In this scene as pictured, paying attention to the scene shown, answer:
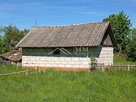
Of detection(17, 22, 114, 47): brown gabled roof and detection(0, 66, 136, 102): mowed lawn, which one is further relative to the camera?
detection(17, 22, 114, 47): brown gabled roof

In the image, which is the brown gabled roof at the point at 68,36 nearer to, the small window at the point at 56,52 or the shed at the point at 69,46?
the shed at the point at 69,46

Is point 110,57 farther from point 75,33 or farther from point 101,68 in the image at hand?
point 101,68

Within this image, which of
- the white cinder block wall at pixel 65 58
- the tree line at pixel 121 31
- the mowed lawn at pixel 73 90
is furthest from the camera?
the tree line at pixel 121 31

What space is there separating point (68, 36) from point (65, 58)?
239cm

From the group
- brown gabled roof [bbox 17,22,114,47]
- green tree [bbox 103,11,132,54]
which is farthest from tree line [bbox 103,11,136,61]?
brown gabled roof [bbox 17,22,114,47]

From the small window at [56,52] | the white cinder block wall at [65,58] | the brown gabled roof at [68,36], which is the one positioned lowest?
the white cinder block wall at [65,58]

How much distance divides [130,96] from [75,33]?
15753 millimetres

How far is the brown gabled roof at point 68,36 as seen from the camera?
26333 mm

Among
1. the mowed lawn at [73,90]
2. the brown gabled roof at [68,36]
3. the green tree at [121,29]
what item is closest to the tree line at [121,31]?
the green tree at [121,29]

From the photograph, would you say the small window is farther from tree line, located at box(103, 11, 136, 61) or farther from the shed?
tree line, located at box(103, 11, 136, 61)

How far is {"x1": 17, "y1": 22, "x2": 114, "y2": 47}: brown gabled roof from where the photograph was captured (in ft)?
86.4

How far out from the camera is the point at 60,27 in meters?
30.8

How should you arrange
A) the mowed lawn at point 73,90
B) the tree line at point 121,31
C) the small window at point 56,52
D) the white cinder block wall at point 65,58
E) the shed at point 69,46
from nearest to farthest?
the mowed lawn at point 73,90 → the shed at point 69,46 → the white cinder block wall at point 65,58 → the small window at point 56,52 → the tree line at point 121,31

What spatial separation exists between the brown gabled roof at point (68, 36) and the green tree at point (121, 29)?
3147 cm
